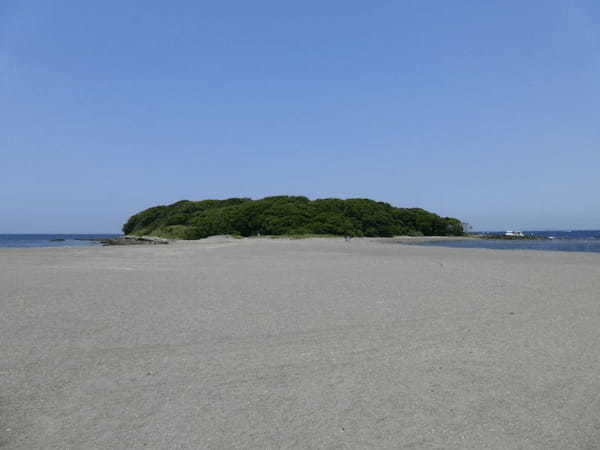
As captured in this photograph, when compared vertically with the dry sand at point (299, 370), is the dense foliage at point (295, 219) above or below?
above

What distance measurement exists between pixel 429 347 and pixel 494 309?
3520mm

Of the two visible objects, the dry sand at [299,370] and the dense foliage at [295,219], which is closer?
the dry sand at [299,370]

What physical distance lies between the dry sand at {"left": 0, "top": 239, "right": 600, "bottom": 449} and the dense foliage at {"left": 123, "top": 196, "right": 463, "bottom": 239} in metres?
74.6

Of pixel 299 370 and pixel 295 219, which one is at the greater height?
pixel 295 219

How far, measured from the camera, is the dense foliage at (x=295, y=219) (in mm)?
89188

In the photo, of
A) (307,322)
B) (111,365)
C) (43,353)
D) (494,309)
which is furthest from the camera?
(494,309)

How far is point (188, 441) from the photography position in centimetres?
413

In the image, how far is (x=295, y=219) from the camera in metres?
89.4

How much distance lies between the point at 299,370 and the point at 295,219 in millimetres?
83533

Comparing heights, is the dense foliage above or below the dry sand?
above

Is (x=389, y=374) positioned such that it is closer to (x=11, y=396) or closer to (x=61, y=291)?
(x=11, y=396)

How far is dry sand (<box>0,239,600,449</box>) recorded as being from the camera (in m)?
4.30

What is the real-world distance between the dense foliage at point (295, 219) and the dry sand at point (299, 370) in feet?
245

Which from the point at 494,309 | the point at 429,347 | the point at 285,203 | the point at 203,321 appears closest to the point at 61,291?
the point at 203,321
